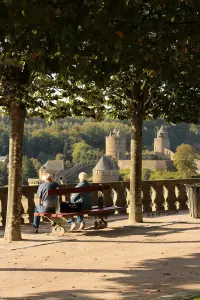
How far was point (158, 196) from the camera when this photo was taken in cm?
2005

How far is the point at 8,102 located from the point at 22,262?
155 inches

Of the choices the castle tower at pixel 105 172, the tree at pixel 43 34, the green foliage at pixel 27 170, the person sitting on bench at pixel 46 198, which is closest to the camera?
the tree at pixel 43 34

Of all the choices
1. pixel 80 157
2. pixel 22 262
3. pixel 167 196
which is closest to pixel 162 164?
pixel 80 157

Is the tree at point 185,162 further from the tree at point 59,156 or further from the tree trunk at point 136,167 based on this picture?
the tree trunk at point 136,167

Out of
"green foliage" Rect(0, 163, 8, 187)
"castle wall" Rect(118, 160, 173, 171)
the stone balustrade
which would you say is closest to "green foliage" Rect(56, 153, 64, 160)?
"castle wall" Rect(118, 160, 173, 171)

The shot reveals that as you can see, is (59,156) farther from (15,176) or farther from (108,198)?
(15,176)

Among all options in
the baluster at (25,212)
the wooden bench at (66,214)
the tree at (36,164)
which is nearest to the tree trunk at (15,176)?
the wooden bench at (66,214)

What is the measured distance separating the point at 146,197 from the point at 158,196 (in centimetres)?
54

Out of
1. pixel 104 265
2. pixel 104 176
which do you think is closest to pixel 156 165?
pixel 104 176

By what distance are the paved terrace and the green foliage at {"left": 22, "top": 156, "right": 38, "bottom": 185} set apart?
138270mm

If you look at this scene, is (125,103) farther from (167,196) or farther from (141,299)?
(141,299)

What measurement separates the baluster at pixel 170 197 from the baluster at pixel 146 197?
0.85m

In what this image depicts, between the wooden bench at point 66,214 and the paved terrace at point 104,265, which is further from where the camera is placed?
the wooden bench at point 66,214

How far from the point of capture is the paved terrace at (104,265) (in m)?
7.79
